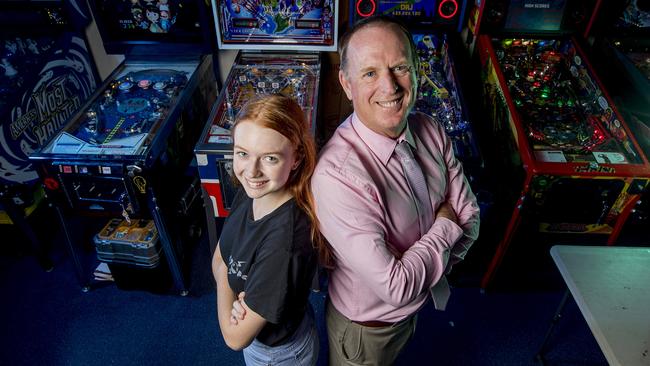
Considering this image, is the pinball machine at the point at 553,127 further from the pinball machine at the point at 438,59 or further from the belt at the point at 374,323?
the belt at the point at 374,323

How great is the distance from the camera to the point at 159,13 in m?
2.68

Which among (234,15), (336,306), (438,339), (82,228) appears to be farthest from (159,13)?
(438,339)

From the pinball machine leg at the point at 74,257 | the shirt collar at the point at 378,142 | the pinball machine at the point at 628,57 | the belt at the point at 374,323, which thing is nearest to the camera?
the shirt collar at the point at 378,142

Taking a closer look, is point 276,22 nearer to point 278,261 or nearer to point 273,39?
point 273,39

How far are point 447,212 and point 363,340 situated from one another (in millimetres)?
564

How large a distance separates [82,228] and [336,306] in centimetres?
232

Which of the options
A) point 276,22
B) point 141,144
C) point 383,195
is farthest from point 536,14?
point 141,144

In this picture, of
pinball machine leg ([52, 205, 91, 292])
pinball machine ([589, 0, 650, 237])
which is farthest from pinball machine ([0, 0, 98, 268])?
pinball machine ([589, 0, 650, 237])

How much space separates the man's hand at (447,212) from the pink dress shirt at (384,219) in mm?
21

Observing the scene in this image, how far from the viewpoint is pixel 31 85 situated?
103 inches

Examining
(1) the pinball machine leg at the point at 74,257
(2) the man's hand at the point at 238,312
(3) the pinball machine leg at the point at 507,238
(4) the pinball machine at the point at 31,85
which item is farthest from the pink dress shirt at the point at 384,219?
(4) the pinball machine at the point at 31,85

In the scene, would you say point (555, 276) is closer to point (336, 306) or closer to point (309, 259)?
point (336, 306)

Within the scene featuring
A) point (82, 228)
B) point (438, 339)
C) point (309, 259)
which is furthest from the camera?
point (82, 228)

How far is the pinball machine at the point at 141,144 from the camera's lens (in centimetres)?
217
